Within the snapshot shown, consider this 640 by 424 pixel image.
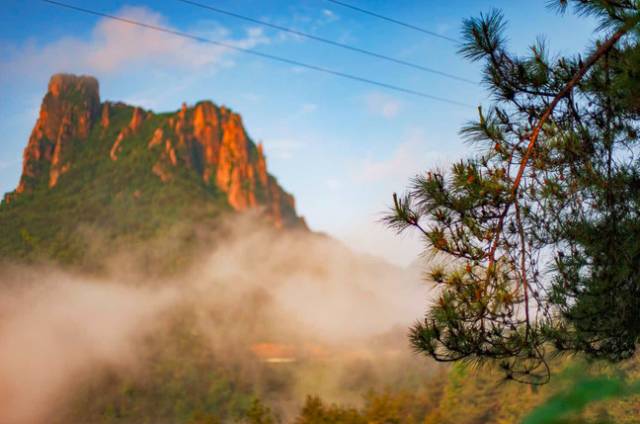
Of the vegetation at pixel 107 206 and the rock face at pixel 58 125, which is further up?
the rock face at pixel 58 125

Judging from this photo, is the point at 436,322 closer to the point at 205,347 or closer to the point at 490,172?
the point at 490,172

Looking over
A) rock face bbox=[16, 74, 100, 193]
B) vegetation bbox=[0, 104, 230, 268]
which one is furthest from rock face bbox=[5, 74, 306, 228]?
vegetation bbox=[0, 104, 230, 268]

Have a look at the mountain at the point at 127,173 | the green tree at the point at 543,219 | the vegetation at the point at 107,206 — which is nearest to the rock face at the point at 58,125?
the mountain at the point at 127,173

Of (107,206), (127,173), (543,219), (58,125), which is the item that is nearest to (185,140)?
(127,173)

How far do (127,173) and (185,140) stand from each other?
8700mm

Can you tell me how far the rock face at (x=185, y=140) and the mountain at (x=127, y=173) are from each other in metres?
0.13

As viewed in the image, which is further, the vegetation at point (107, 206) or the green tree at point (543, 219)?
the vegetation at point (107, 206)

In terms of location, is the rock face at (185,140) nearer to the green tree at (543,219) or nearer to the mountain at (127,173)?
the mountain at (127,173)

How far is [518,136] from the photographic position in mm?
2990

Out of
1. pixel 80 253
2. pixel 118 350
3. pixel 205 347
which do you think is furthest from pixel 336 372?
pixel 80 253

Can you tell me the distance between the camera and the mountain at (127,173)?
6316 cm

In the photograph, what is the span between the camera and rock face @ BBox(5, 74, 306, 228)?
237ft

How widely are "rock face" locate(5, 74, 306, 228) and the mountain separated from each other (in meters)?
0.13

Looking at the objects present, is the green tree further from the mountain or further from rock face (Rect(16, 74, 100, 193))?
rock face (Rect(16, 74, 100, 193))
